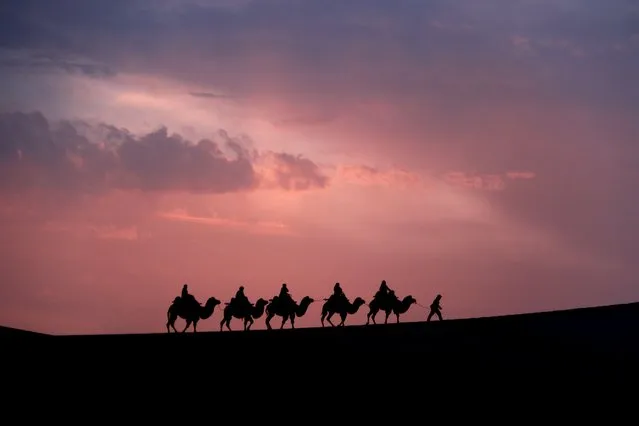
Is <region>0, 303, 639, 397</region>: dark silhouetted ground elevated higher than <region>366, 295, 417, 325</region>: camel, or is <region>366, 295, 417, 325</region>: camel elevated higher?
<region>366, 295, 417, 325</region>: camel

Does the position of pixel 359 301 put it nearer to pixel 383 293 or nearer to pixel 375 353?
pixel 383 293

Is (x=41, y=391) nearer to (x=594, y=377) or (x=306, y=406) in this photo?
(x=306, y=406)

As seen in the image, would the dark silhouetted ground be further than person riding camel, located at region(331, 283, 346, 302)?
No

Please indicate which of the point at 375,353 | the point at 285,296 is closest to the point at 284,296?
the point at 285,296

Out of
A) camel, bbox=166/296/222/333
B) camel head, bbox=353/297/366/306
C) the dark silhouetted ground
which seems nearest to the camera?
the dark silhouetted ground

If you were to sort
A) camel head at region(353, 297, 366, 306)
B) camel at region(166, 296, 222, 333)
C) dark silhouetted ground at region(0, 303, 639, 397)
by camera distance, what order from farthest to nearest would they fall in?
camel head at region(353, 297, 366, 306)
camel at region(166, 296, 222, 333)
dark silhouetted ground at region(0, 303, 639, 397)

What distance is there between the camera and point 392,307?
50.0 m

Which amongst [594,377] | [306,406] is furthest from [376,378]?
[594,377]

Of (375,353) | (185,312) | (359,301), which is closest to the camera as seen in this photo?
(375,353)

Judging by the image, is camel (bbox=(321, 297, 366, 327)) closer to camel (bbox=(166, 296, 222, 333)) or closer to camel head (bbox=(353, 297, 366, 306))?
camel head (bbox=(353, 297, 366, 306))

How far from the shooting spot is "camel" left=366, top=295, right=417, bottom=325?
4984cm

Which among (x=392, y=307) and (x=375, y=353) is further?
(x=392, y=307)

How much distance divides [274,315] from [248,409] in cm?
1583

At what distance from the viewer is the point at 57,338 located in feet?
143
